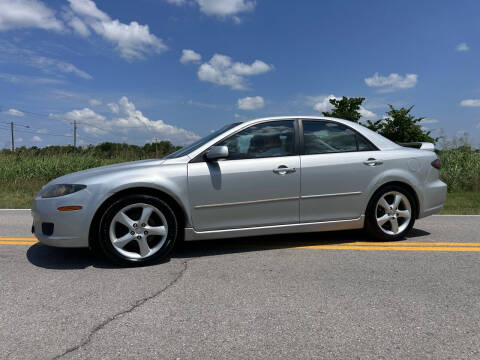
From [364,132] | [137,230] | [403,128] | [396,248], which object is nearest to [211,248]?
[137,230]

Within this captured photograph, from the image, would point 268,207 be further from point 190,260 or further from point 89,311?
point 89,311

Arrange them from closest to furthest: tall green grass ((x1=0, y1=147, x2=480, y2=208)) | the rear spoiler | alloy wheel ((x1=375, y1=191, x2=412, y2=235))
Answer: alloy wheel ((x1=375, y1=191, x2=412, y2=235)), the rear spoiler, tall green grass ((x1=0, y1=147, x2=480, y2=208))

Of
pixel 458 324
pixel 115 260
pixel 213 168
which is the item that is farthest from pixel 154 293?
pixel 458 324

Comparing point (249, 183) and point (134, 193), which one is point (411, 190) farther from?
point (134, 193)

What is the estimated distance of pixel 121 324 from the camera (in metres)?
2.51

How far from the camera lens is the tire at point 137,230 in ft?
12.1

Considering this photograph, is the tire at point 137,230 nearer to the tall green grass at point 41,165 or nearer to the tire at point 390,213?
the tire at point 390,213

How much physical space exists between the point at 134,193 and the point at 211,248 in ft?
4.04

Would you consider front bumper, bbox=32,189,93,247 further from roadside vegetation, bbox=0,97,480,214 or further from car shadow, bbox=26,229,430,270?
roadside vegetation, bbox=0,97,480,214

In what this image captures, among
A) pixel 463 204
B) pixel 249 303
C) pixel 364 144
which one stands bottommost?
pixel 249 303

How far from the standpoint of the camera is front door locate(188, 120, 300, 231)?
3.95 meters

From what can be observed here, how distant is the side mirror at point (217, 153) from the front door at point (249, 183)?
133 mm

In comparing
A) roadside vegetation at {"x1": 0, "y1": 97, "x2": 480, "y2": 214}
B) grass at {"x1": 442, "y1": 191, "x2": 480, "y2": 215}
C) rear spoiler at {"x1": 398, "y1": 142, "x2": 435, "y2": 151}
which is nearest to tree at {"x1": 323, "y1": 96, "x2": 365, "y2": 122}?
roadside vegetation at {"x1": 0, "y1": 97, "x2": 480, "y2": 214}

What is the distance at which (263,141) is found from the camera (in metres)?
4.29
